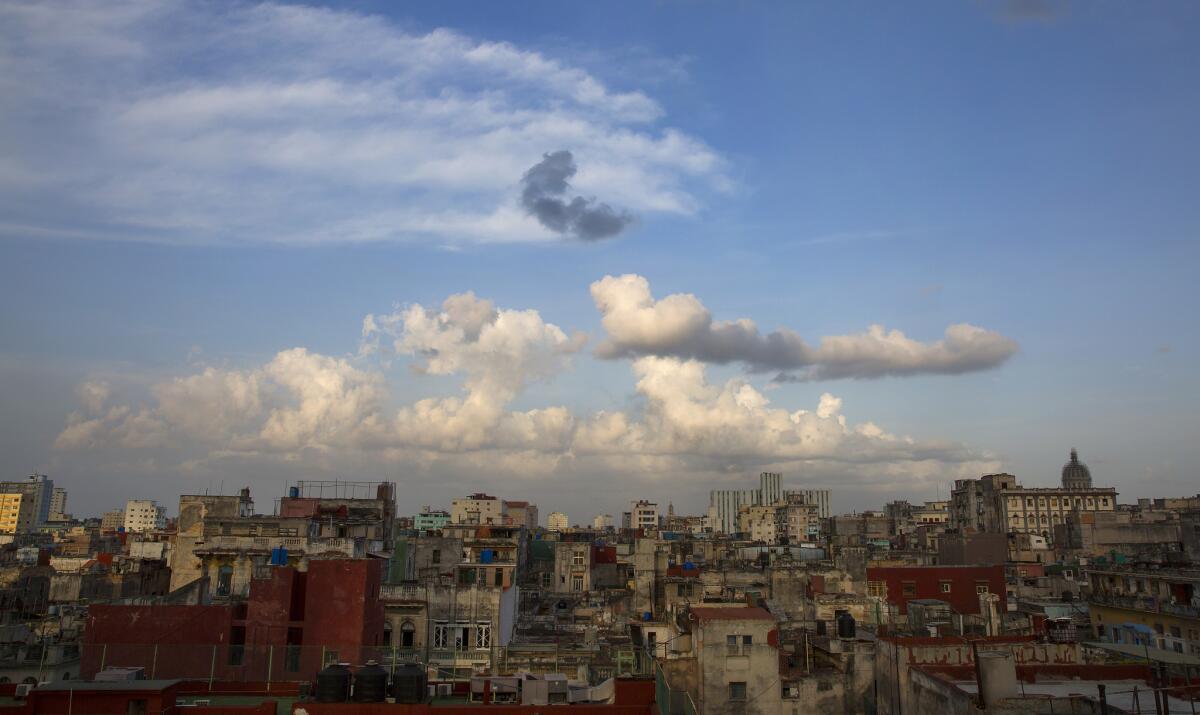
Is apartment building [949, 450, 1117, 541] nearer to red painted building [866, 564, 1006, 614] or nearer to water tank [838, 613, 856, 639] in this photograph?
red painted building [866, 564, 1006, 614]

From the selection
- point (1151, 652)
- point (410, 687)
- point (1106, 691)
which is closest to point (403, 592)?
point (410, 687)

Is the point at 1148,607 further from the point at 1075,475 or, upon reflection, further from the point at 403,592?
the point at 1075,475

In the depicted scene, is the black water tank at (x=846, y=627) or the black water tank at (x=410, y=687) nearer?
the black water tank at (x=410, y=687)

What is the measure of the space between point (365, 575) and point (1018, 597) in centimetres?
6227

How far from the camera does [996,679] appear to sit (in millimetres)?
30625

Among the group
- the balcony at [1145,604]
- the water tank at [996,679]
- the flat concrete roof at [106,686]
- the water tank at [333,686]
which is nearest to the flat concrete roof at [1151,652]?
the balcony at [1145,604]

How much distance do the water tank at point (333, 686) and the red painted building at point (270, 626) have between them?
366 inches

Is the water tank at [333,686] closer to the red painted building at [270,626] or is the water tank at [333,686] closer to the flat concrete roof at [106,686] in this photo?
the flat concrete roof at [106,686]

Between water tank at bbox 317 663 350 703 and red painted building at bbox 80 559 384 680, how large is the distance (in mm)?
9297

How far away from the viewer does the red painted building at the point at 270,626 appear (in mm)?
39219

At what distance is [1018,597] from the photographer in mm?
80812

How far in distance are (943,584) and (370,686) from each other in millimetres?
60729

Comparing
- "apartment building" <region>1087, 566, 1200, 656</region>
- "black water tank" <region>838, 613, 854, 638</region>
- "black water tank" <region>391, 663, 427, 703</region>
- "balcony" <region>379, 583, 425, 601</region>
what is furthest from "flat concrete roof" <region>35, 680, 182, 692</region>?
"apartment building" <region>1087, 566, 1200, 656</region>

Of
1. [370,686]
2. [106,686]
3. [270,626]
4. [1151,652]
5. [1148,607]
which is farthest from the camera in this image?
[1148,607]
